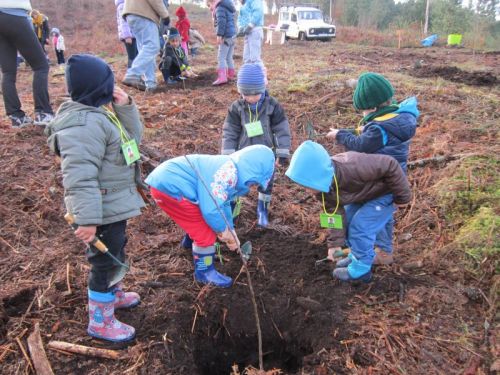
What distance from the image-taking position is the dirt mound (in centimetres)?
892

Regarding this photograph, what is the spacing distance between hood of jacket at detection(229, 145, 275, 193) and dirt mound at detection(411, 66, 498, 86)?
7910 mm

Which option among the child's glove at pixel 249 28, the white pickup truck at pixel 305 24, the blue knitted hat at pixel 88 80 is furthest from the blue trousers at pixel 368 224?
the white pickup truck at pixel 305 24

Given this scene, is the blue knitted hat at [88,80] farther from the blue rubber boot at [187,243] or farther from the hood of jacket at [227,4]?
the hood of jacket at [227,4]

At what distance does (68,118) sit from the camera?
7.06 feet

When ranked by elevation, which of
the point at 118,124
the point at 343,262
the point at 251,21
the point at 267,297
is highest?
the point at 251,21

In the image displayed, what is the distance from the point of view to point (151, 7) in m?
7.01

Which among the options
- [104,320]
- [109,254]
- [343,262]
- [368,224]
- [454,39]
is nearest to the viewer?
[109,254]

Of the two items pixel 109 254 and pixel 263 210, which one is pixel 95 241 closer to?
pixel 109 254

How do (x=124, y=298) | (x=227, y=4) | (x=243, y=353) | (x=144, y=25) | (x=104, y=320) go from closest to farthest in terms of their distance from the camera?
(x=104, y=320) < (x=124, y=298) < (x=243, y=353) < (x=144, y=25) < (x=227, y=4)

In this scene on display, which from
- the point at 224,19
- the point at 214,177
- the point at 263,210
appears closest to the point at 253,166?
the point at 214,177

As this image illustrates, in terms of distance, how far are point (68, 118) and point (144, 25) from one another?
18.4ft

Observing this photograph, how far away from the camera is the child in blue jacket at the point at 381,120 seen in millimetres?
2990

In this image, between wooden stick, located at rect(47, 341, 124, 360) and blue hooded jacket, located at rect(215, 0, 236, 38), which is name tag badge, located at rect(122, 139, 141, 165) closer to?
wooden stick, located at rect(47, 341, 124, 360)

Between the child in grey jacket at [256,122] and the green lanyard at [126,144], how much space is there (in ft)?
5.11
